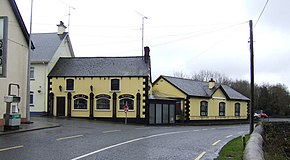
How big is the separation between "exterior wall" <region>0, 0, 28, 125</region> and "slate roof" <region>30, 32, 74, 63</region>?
12013 millimetres

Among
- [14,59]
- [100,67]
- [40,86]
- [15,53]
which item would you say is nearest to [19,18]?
[15,53]

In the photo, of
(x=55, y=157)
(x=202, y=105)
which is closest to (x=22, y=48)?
(x=55, y=157)

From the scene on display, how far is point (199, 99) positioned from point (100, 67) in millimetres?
13587

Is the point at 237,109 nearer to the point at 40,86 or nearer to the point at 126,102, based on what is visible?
the point at 126,102

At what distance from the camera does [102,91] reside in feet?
130

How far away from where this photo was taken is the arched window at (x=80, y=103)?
39.8 metres

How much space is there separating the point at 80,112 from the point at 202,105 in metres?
16.2

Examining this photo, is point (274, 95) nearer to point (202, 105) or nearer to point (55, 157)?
point (202, 105)

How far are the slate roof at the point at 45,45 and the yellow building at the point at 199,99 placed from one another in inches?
503

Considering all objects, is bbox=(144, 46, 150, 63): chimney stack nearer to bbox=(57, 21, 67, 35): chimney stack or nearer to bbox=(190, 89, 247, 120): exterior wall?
bbox=(190, 89, 247, 120): exterior wall

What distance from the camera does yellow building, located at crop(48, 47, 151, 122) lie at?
38969 mm

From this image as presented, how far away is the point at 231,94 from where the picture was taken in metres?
54.3

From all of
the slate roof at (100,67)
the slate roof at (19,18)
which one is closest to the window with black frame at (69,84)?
the slate roof at (100,67)

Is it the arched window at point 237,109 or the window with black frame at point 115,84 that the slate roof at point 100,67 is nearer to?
the window with black frame at point 115,84
